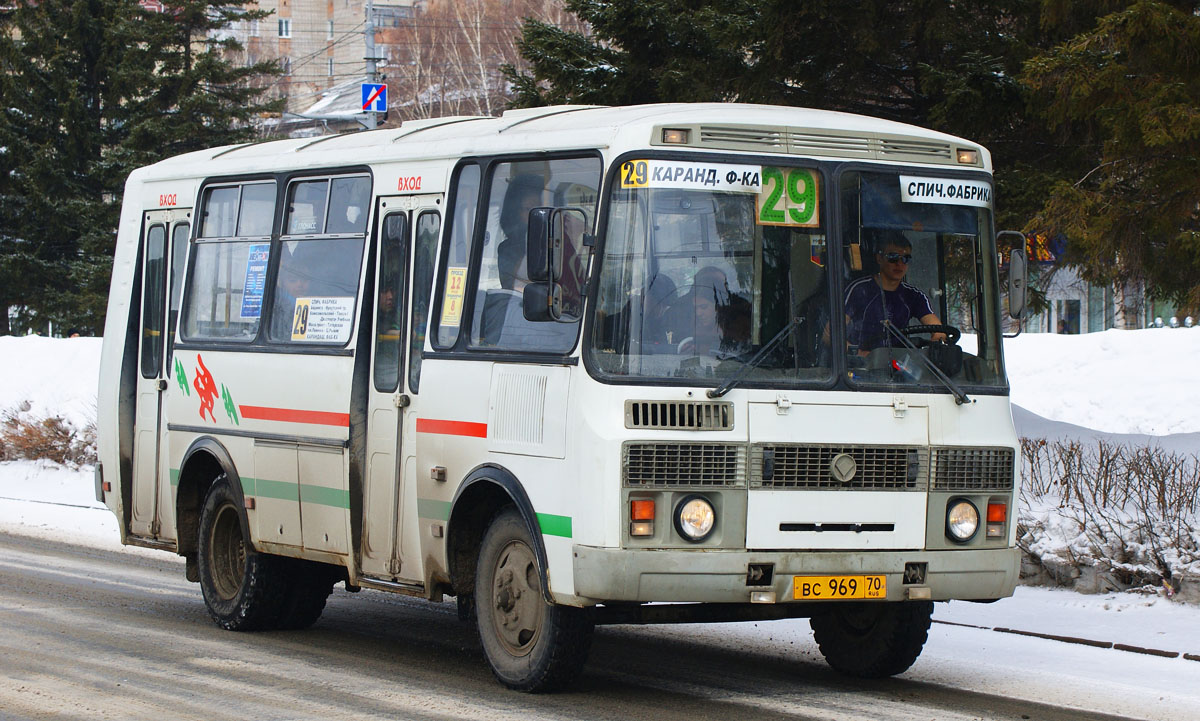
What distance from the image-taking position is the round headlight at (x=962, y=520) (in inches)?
329

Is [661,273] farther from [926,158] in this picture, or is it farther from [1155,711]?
[1155,711]

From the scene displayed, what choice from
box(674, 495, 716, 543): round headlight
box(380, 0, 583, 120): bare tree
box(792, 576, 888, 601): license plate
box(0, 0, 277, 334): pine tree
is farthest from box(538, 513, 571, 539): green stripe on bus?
box(380, 0, 583, 120): bare tree

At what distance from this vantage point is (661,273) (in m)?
8.01

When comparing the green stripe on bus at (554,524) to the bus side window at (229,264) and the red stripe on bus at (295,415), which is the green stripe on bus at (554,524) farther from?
the bus side window at (229,264)

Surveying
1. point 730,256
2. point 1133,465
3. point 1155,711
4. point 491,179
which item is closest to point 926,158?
point 730,256

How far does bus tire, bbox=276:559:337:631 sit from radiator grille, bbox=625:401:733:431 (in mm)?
4072

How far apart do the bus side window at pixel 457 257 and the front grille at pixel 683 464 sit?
1.67 m

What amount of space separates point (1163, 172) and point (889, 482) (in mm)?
5616

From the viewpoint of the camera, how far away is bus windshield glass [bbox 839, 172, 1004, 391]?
8.33 meters

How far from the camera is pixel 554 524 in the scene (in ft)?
26.7

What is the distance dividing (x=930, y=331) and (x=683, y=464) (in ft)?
4.93

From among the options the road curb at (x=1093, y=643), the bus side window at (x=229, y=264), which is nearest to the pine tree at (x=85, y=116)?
the bus side window at (x=229, y=264)

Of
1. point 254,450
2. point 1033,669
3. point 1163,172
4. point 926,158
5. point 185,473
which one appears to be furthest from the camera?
point 1163,172

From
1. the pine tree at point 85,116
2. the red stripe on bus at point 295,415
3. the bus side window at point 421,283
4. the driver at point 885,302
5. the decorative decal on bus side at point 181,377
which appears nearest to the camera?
the driver at point 885,302
